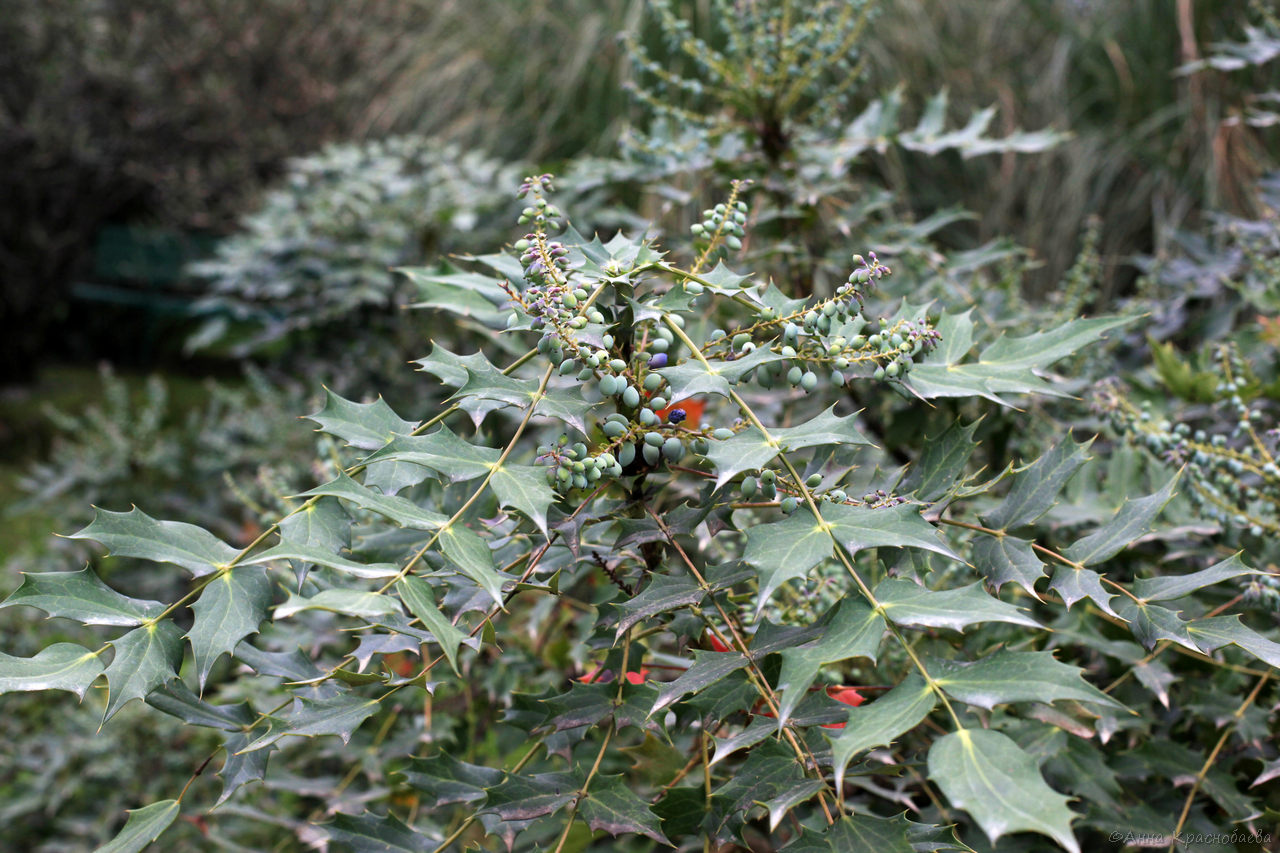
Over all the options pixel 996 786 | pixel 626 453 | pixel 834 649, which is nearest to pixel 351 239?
pixel 626 453

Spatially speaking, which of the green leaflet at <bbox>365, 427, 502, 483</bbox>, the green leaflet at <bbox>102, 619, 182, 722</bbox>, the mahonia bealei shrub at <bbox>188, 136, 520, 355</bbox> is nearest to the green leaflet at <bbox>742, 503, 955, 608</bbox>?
the green leaflet at <bbox>365, 427, 502, 483</bbox>

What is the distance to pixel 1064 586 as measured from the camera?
786 mm

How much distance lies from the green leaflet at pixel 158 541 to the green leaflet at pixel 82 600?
1.5 inches

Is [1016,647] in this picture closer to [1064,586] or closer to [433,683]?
[1064,586]

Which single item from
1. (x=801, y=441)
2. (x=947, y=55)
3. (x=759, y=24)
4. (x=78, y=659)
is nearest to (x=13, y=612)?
(x=78, y=659)

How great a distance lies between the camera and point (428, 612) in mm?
648

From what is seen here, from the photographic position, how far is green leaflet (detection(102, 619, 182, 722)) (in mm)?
677

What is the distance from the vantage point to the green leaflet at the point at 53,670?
659 millimetres

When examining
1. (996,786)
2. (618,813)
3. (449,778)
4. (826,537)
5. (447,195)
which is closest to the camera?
(996,786)

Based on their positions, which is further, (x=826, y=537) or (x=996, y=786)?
(x=826, y=537)

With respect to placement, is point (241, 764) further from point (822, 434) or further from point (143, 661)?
point (822, 434)

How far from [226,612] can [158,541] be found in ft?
0.29

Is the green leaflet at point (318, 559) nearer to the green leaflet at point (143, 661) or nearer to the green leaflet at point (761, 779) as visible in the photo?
the green leaflet at point (143, 661)

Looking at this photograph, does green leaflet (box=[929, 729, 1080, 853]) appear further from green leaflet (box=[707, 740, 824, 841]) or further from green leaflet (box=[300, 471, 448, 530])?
green leaflet (box=[300, 471, 448, 530])
